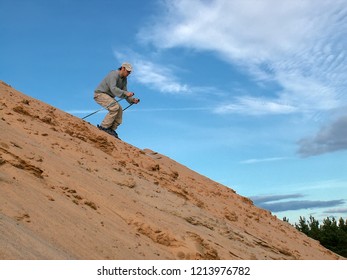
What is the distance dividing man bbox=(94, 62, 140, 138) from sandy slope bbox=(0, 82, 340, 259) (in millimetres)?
777

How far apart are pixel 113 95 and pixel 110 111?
0.39 meters

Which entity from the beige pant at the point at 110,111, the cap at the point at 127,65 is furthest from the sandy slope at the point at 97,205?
the cap at the point at 127,65

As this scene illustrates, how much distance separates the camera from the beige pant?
33.6 ft

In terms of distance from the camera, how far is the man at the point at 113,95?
10148 mm

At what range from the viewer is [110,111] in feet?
33.7

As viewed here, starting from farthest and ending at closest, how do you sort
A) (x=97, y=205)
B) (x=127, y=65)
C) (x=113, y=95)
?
1. (x=113, y=95)
2. (x=127, y=65)
3. (x=97, y=205)

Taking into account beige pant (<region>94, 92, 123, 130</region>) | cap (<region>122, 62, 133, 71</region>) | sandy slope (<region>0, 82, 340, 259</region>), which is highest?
cap (<region>122, 62, 133, 71</region>)

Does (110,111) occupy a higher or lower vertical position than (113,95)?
lower

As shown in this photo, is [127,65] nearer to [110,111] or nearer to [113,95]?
[113,95]

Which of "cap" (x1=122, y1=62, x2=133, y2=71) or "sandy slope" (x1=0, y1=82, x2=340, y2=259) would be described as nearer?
"sandy slope" (x1=0, y1=82, x2=340, y2=259)

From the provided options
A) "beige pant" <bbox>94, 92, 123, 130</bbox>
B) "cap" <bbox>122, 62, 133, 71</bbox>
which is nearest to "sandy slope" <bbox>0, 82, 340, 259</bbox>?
"beige pant" <bbox>94, 92, 123, 130</bbox>

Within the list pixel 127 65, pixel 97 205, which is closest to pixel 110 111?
pixel 127 65

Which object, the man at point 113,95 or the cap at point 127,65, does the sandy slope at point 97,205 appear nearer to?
the man at point 113,95

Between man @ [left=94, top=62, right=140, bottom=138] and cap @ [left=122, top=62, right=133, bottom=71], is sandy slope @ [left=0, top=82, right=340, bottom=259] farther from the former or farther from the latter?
cap @ [left=122, top=62, right=133, bottom=71]
